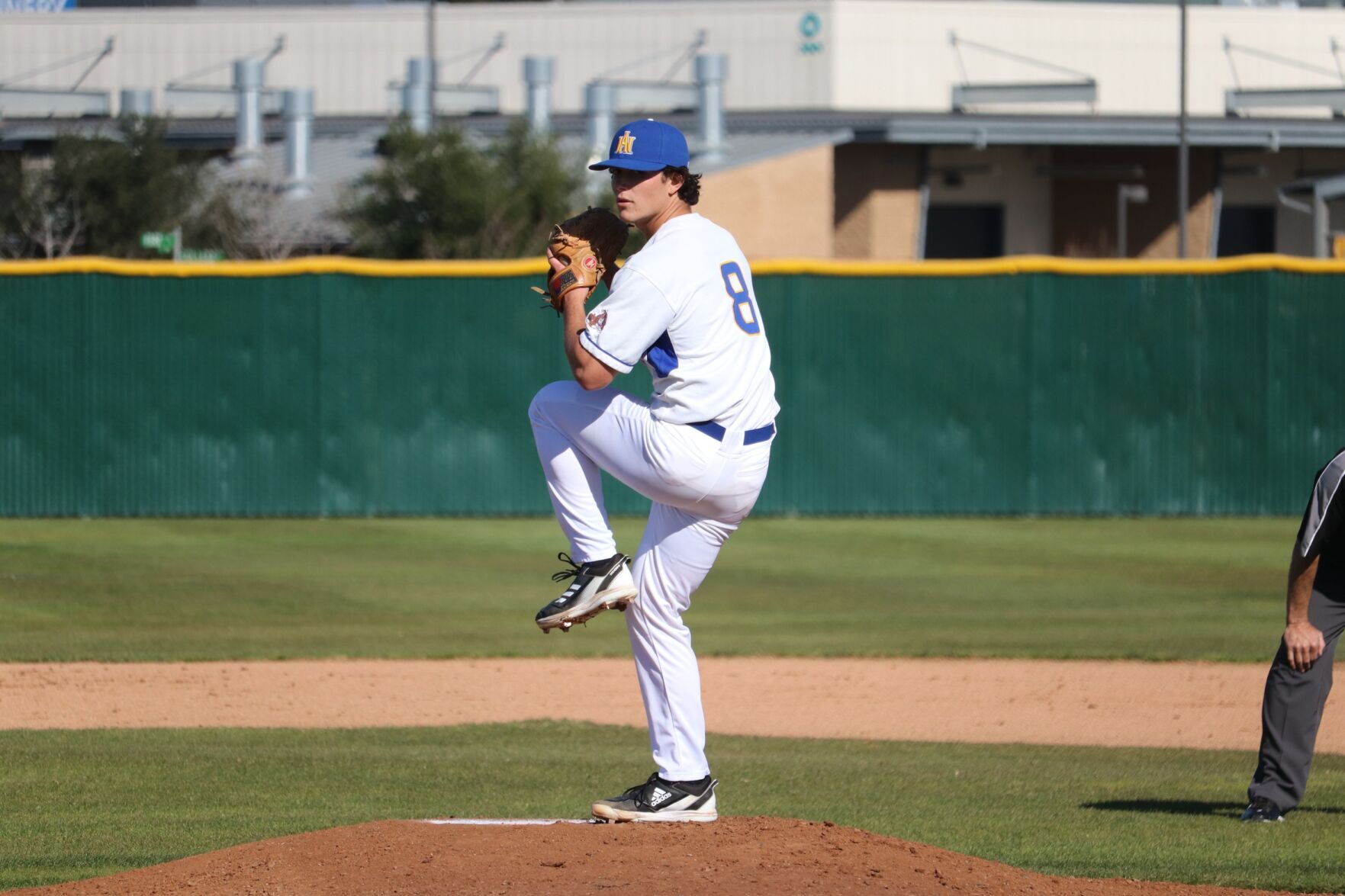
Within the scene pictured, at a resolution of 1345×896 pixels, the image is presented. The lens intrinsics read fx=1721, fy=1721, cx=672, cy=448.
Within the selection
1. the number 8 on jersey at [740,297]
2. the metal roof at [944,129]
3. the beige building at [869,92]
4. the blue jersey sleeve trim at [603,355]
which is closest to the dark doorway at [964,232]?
the beige building at [869,92]

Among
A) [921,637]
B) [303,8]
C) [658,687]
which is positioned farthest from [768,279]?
[303,8]

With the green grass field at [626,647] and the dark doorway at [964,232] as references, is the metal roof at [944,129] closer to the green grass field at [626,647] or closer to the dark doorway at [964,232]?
the dark doorway at [964,232]

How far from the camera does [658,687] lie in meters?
5.24

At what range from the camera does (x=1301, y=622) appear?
625 cm

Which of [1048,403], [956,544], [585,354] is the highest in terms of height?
[585,354]

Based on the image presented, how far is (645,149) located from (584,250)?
0.35 meters

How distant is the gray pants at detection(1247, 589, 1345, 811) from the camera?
642 centimetres

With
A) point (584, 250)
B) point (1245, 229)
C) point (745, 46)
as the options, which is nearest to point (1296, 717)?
point (584, 250)

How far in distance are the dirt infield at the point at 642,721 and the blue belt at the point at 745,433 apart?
111cm

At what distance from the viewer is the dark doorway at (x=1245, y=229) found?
118 ft

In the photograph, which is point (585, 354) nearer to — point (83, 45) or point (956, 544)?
point (956, 544)

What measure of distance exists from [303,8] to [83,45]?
4.88m

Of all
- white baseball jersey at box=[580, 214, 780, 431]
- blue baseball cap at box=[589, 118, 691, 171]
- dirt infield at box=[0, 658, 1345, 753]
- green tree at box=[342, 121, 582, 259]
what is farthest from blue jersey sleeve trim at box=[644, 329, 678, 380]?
green tree at box=[342, 121, 582, 259]

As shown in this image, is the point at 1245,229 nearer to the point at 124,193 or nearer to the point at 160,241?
the point at 124,193
